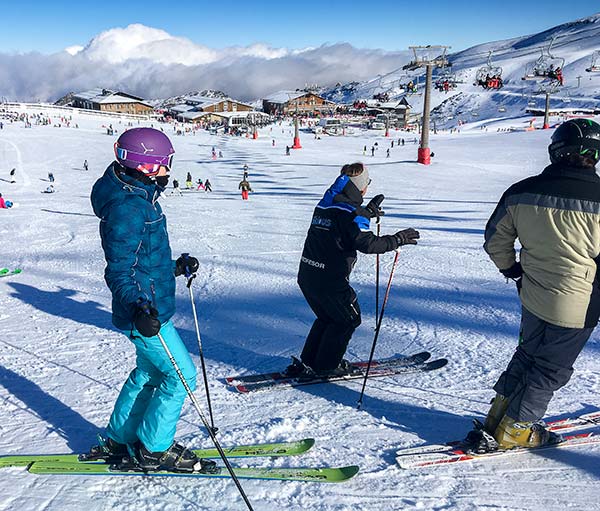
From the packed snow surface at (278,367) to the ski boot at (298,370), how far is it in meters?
0.14

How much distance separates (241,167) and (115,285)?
2464 centimetres

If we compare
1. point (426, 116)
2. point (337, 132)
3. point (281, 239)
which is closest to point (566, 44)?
point (337, 132)

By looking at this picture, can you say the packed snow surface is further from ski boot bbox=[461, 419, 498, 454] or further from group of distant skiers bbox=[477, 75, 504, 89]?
group of distant skiers bbox=[477, 75, 504, 89]

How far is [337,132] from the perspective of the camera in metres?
58.8

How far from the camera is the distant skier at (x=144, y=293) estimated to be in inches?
88.9

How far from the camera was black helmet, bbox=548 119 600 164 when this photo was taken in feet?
7.51

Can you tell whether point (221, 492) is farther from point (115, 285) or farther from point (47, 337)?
point (47, 337)

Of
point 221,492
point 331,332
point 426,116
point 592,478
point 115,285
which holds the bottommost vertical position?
point 221,492

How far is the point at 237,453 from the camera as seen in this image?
2.86 m

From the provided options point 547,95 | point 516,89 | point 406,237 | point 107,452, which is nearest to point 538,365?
point 406,237

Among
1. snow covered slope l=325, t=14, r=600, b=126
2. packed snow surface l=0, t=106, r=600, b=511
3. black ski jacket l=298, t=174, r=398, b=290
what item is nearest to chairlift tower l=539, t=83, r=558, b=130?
snow covered slope l=325, t=14, r=600, b=126

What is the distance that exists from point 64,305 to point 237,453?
3540mm

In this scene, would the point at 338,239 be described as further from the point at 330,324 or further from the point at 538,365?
the point at 538,365

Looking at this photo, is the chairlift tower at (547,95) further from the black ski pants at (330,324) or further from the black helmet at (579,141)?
the black helmet at (579,141)
